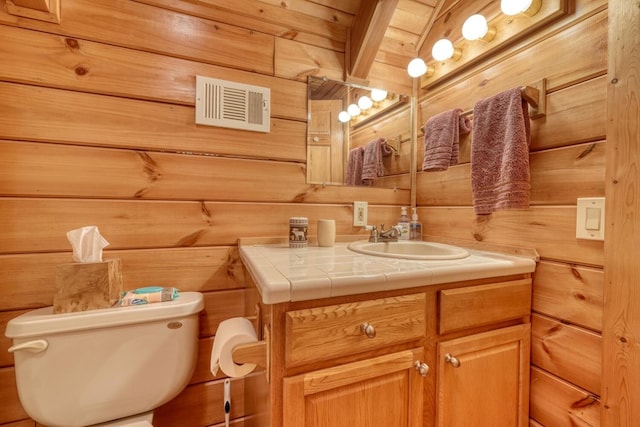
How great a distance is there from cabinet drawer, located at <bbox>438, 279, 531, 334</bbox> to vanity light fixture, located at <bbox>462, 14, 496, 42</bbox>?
90cm

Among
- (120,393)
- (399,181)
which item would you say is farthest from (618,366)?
(120,393)

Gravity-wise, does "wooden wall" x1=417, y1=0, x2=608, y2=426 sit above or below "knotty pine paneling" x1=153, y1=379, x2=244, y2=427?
above

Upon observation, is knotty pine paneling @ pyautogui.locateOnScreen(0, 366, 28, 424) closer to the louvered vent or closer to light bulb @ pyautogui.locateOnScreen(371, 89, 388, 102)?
the louvered vent

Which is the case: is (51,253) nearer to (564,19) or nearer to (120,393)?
(120,393)

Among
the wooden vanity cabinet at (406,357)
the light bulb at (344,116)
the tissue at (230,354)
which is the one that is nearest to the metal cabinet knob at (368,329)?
the wooden vanity cabinet at (406,357)

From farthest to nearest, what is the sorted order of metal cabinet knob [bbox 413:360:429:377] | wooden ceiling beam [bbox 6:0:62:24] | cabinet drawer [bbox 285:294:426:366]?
wooden ceiling beam [bbox 6:0:62:24] → metal cabinet knob [bbox 413:360:429:377] → cabinet drawer [bbox 285:294:426:366]

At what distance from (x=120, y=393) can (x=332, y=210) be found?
0.96 m

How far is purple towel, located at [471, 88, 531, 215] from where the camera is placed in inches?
34.9

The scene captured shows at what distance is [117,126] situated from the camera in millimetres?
970

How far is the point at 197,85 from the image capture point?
1.06m

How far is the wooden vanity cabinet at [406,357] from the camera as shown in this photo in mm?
626

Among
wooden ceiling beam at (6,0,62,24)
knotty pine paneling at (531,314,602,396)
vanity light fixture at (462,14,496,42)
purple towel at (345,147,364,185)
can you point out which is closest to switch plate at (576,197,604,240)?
knotty pine paneling at (531,314,602,396)

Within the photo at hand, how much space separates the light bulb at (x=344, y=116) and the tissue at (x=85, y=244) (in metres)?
1.04

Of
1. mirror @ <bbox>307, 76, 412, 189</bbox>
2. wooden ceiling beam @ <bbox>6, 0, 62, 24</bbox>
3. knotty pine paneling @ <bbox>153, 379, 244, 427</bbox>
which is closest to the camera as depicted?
wooden ceiling beam @ <bbox>6, 0, 62, 24</bbox>
